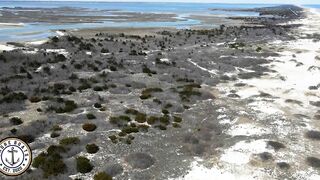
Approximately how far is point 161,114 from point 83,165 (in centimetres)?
1277

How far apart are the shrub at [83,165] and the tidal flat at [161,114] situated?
0.09 m

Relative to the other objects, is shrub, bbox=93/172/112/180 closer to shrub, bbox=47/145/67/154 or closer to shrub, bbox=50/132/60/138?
shrub, bbox=47/145/67/154

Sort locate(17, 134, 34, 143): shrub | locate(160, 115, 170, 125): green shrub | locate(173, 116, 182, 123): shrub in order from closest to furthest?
locate(17, 134, 34, 143): shrub, locate(160, 115, 170, 125): green shrub, locate(173, 116, 182, 123): shrub

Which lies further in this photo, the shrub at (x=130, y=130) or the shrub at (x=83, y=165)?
the shrub at (x=130, y=130)

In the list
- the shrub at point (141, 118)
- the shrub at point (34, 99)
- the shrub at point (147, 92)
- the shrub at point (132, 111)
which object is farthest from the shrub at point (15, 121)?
the shrub at point (147, 92)

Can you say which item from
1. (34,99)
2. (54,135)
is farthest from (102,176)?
(34,99)

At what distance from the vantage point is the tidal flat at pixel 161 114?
26.5 m

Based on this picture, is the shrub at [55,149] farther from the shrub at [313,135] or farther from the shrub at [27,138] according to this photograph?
the shrub at [313,135]

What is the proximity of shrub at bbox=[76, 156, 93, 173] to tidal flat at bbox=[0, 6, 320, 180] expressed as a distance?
88 millimetres

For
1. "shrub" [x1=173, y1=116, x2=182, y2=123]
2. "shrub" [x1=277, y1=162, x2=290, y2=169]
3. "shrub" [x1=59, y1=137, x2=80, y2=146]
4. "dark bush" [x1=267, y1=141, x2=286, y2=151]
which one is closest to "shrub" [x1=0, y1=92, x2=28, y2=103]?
"shrub" [x1=59, y1=137, x2=80, y2=146]

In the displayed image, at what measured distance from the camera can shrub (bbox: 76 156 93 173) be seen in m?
25.2

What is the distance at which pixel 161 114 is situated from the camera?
36.8 m

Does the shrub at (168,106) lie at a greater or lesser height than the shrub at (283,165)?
greater

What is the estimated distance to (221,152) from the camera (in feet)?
94.8
